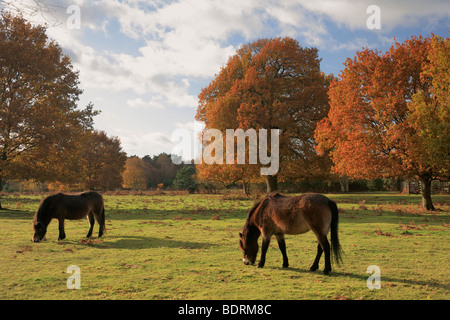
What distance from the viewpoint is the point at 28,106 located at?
26781 millimetres

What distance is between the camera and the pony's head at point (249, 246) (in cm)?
883

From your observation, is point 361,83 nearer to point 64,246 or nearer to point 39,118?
point 64,246

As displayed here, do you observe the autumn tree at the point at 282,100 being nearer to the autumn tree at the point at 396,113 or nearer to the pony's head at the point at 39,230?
the autumn tree at the point at 396,113

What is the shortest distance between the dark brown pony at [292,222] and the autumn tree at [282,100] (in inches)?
859

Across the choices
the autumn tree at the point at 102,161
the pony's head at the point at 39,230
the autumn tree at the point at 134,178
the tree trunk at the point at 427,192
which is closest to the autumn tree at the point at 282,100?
the tree trunk at the point at 427,192

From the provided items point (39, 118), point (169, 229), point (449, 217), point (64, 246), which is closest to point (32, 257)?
point (64, 246)

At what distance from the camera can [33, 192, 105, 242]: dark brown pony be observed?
12469 mm

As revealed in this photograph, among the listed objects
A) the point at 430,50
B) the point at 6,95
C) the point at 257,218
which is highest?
the point at 430,50

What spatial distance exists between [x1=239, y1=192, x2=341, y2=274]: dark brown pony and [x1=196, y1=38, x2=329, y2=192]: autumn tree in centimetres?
2181

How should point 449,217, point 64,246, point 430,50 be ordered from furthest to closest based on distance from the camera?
point 430,50, point 449,217, point 64,246

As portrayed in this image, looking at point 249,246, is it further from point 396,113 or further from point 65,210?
point 396,113

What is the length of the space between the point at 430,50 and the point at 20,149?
33.4 m

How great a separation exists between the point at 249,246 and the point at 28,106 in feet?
85.2

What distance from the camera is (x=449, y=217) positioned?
1978cm
